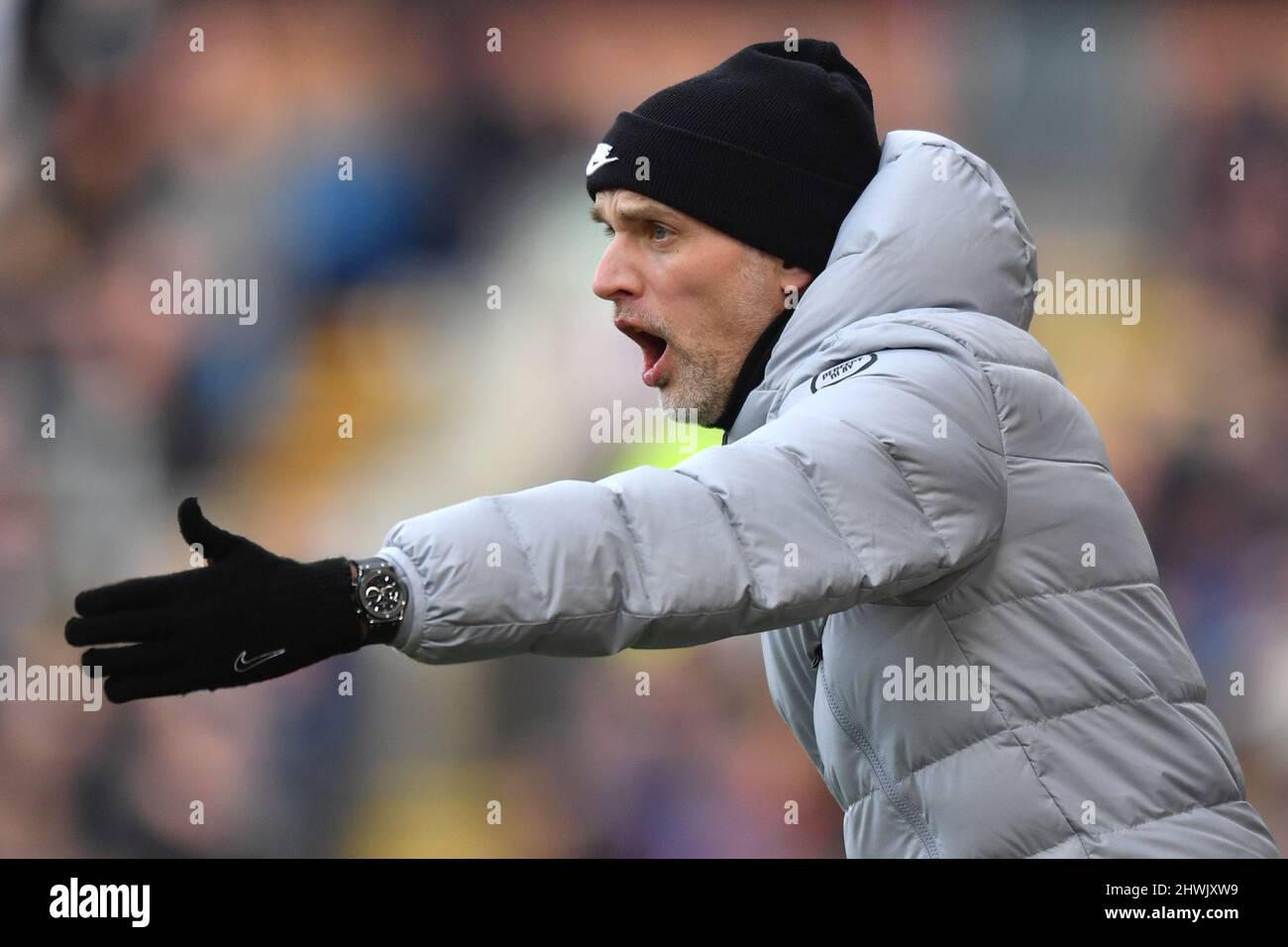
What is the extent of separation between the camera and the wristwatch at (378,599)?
94cm

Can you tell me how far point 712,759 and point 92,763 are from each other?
1332mm

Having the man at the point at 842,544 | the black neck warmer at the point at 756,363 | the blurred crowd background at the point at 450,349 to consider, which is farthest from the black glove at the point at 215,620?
the blurred crowd background at the point at 450,349

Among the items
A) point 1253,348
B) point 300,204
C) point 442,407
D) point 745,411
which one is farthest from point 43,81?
point 1253,348

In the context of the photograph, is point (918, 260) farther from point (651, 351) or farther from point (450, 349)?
point (450, 349)

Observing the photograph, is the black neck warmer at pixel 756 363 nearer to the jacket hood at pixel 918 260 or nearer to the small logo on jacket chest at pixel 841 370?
the jacket hood at pixel 918 260

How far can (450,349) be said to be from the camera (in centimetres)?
341

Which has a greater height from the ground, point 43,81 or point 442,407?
point 43,81

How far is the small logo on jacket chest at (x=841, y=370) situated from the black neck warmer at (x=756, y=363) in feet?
1.00

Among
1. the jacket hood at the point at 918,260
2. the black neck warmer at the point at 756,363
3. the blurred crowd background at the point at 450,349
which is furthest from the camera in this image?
the blurred crowd background at the point at 450,349

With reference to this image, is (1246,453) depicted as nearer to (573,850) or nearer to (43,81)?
(573,850)

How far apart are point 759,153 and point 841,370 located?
47 centimetres

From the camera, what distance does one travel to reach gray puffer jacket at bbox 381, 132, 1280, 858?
3.27ft

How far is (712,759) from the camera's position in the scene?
3.20 metres

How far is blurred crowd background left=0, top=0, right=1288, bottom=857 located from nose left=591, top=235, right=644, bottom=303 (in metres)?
1.74
